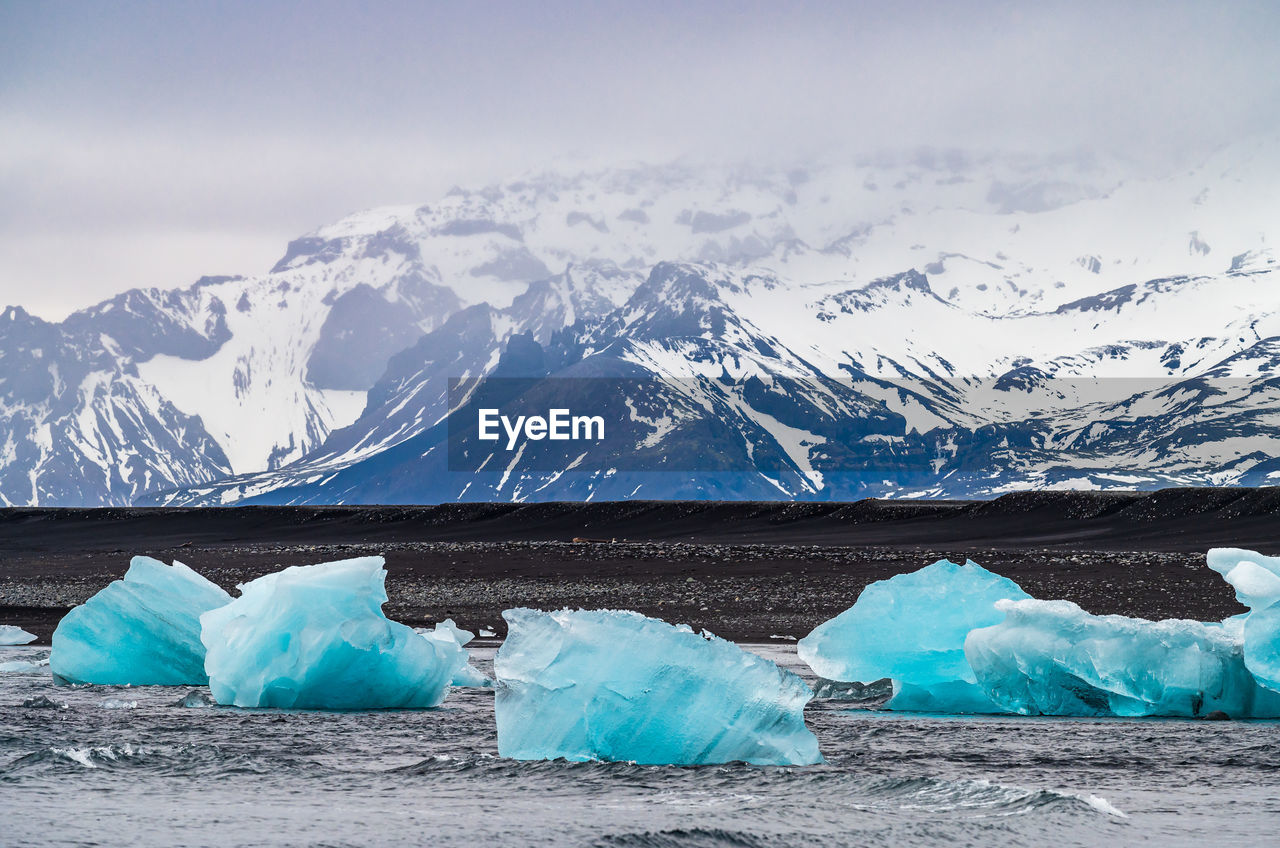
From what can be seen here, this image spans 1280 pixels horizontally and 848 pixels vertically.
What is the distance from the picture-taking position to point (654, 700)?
7672mm

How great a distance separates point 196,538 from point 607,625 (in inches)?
1630

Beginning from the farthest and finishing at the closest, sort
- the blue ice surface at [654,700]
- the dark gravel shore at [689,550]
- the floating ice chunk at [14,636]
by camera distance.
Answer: the dark gravel shore at [689,550] → the floating ice chunk at [14,636] → the blue ice surface at [654,700]

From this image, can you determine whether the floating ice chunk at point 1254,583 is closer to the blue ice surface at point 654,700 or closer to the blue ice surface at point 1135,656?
the blue ice surface at point 1135,656

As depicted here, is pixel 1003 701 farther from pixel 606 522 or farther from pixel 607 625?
pixel 606 522

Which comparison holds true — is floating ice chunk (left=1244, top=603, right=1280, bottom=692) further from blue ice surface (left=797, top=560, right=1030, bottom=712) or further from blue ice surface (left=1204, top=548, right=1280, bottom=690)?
blue ice surface (left=797, top=560, right=1030, bottom=712)

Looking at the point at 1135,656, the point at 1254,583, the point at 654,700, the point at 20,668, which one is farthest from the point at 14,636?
the point at 1254,583

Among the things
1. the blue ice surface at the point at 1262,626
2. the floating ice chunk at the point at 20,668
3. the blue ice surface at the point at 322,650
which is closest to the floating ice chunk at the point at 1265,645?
the blue ice surface at the point at 1262,626

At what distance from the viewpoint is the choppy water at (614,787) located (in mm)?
5809

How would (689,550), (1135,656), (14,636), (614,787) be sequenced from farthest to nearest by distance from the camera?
(689,550) → (14,636) → (1135,656) → (614,787)

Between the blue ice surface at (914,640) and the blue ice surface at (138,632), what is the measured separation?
18.7 feet

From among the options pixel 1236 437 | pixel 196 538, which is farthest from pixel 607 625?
pixel 1236 437

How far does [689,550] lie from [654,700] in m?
24.7

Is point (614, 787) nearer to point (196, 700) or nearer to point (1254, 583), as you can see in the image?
point (1254, 583)

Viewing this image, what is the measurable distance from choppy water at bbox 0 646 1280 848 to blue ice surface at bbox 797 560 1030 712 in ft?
3.02
